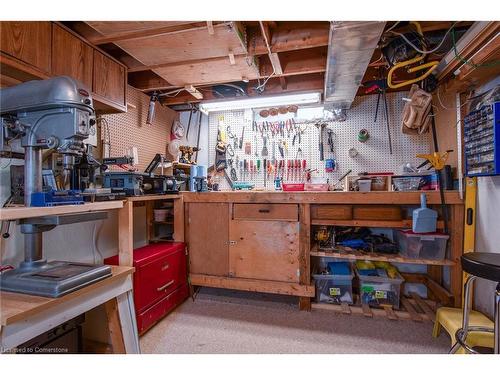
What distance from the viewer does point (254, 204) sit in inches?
91.5

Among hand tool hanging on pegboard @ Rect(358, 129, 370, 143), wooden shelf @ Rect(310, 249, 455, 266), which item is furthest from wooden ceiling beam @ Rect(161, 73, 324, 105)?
wooden shelf @ Rect(310, 249, 455, 266)

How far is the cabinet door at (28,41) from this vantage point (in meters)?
1.32

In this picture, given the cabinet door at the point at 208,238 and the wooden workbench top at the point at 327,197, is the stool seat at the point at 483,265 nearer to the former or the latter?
the wooden workbench top at the point at 327,197

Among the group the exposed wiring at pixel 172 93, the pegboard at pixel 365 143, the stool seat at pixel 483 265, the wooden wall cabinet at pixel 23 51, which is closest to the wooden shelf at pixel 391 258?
the stool seat at pixel 483 265

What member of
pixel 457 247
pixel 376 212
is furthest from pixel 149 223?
pixel 457 247

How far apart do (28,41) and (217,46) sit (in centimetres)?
111

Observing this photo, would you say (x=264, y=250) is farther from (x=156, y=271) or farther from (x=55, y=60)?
(x=55, y=60)

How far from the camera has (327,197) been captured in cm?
216

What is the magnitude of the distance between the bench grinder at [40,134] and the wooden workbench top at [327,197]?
4.18ft

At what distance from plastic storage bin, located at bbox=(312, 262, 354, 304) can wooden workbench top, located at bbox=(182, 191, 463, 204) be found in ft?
2.29

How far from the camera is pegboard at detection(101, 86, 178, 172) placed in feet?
7.91

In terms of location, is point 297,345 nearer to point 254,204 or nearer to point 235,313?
point 235,313

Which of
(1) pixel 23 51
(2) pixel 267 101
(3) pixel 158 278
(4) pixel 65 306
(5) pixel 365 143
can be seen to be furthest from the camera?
(5) pixel 365 143
